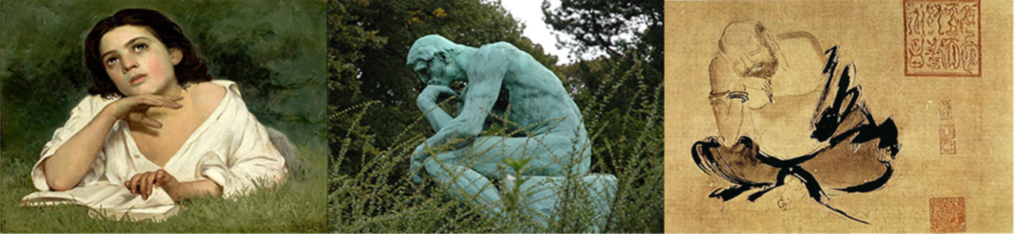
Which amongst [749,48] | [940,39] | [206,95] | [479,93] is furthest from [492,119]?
[940,39]

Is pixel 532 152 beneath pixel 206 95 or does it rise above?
beneath

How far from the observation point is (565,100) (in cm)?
620

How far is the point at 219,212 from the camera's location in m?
5.33

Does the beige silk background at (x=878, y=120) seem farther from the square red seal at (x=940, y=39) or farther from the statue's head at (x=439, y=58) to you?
the statue's head at (x=439, y=58)

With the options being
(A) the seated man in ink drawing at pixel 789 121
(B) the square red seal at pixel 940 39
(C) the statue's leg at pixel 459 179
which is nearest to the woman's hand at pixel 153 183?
(C) the statue's leg at pixel 459 179

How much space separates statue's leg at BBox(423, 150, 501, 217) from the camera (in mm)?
5875

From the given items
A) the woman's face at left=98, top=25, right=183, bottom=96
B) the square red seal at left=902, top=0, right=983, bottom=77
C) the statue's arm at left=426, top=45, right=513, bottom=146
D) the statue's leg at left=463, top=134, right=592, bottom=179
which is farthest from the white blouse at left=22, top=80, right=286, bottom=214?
the square red seal at left=902, top=0, right=983, bottom=77

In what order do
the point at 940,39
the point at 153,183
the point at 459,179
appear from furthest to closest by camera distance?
the point at 459,179 → the point at 940,39 → the point at 153,183

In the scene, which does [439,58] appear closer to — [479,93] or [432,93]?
[432,93]

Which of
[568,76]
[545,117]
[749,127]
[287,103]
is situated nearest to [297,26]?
[287,103]

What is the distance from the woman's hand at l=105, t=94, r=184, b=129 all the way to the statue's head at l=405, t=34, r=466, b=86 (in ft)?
4.92

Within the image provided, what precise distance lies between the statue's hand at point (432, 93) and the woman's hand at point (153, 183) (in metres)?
1.52

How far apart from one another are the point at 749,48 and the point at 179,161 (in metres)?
3.06

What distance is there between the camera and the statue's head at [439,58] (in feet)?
20.6
